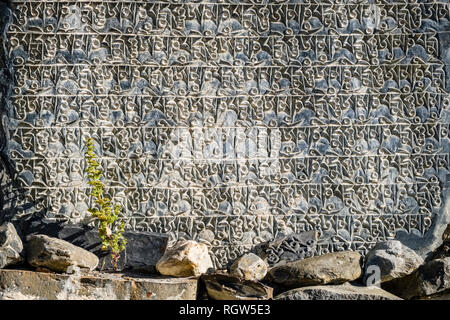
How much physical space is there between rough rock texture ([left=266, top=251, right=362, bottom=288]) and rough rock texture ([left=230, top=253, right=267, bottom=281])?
0.08m

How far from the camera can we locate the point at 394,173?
6.36m

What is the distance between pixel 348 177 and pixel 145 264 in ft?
6.63

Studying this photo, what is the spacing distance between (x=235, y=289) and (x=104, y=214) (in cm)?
137

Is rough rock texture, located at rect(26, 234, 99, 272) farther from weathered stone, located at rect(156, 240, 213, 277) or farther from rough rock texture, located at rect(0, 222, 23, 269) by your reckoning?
weathered stone, located at rect(156, 240, 213, 277)

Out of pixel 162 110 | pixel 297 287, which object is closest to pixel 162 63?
pixel 162 110

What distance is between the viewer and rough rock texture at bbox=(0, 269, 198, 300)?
5.12 metres

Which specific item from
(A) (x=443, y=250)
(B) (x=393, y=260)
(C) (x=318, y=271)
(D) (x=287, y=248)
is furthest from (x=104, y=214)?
(A) (x=443, y=250)

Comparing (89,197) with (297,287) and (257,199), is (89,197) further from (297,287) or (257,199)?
(297,287)

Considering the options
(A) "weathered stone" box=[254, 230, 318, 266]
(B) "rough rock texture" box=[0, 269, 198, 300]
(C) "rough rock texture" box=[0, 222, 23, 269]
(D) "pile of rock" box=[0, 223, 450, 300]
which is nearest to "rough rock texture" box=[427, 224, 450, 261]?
(D) "pile of rock" box=[0, 223, 450, 300]

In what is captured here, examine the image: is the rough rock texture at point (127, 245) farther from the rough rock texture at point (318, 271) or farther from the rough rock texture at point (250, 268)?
the rough rock texture at point (318, 271)

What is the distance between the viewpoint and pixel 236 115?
629 cm

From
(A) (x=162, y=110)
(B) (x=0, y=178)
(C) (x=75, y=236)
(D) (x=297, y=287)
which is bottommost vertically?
(D) (x=297, y=287)

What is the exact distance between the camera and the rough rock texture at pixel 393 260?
18.6ft

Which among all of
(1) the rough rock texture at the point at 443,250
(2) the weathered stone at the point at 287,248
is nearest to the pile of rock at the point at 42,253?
(2) the weathered stone at the point at 287,248
